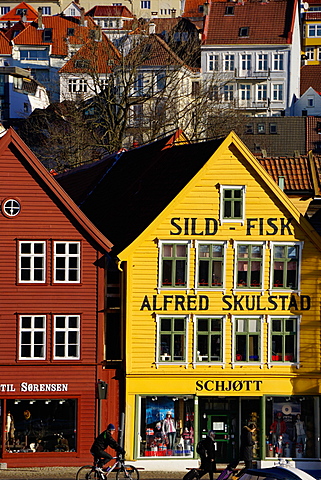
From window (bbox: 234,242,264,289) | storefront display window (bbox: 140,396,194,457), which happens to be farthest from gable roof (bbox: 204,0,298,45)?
storefront display window (bbox: 140,396,194,457)

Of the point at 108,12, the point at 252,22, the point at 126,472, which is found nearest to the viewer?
the point at 126,472

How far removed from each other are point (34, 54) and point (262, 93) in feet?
130

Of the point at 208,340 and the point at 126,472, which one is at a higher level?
the point at 208,340

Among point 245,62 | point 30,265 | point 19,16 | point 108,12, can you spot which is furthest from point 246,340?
point 19,16

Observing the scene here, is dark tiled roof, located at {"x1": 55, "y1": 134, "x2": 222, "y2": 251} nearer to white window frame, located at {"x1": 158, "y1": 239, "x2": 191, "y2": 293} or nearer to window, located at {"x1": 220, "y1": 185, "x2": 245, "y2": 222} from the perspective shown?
white window frame, located at {"x1": 158, "y1": 239, "x2": 191, "y2": 293}

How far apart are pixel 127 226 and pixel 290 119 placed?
71061 millimetres

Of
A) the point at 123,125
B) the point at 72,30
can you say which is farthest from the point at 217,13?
the point at 123,125

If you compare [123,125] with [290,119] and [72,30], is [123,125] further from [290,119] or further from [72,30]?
[72,30]

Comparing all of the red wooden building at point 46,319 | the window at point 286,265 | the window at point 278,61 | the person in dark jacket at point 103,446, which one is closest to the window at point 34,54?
the window at point 278,61

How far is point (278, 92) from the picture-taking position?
141625 mm

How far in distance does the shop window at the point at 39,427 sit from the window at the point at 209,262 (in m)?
6.30

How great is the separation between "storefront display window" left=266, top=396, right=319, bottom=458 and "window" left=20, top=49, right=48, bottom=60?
5079 inches

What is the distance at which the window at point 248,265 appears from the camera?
4394 cm

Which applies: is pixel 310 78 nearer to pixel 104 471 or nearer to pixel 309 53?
pixel 309 53
